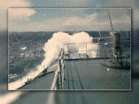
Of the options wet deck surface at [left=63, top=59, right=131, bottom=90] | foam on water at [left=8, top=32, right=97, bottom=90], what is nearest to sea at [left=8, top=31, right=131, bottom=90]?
foam on water at [left=8, top=32, right=97, bottom=90]

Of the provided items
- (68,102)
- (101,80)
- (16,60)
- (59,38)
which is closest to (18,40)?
(16,60)

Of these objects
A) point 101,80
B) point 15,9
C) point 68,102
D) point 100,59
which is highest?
point 15,9

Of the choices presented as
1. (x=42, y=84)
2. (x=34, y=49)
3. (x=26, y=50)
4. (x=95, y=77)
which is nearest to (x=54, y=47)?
(x=34, y=49)

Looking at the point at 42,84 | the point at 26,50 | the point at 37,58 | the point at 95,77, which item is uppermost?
the point at 26,50

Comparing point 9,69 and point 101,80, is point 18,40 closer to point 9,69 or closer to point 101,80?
point 9,69

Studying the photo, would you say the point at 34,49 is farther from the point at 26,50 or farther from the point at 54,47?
the point at 54,47

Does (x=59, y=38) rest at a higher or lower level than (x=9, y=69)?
higher

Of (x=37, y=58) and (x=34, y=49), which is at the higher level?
(x=34, y=49)

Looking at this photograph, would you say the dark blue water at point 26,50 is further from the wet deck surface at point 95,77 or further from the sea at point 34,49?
the wet deck surface at point 95,77
